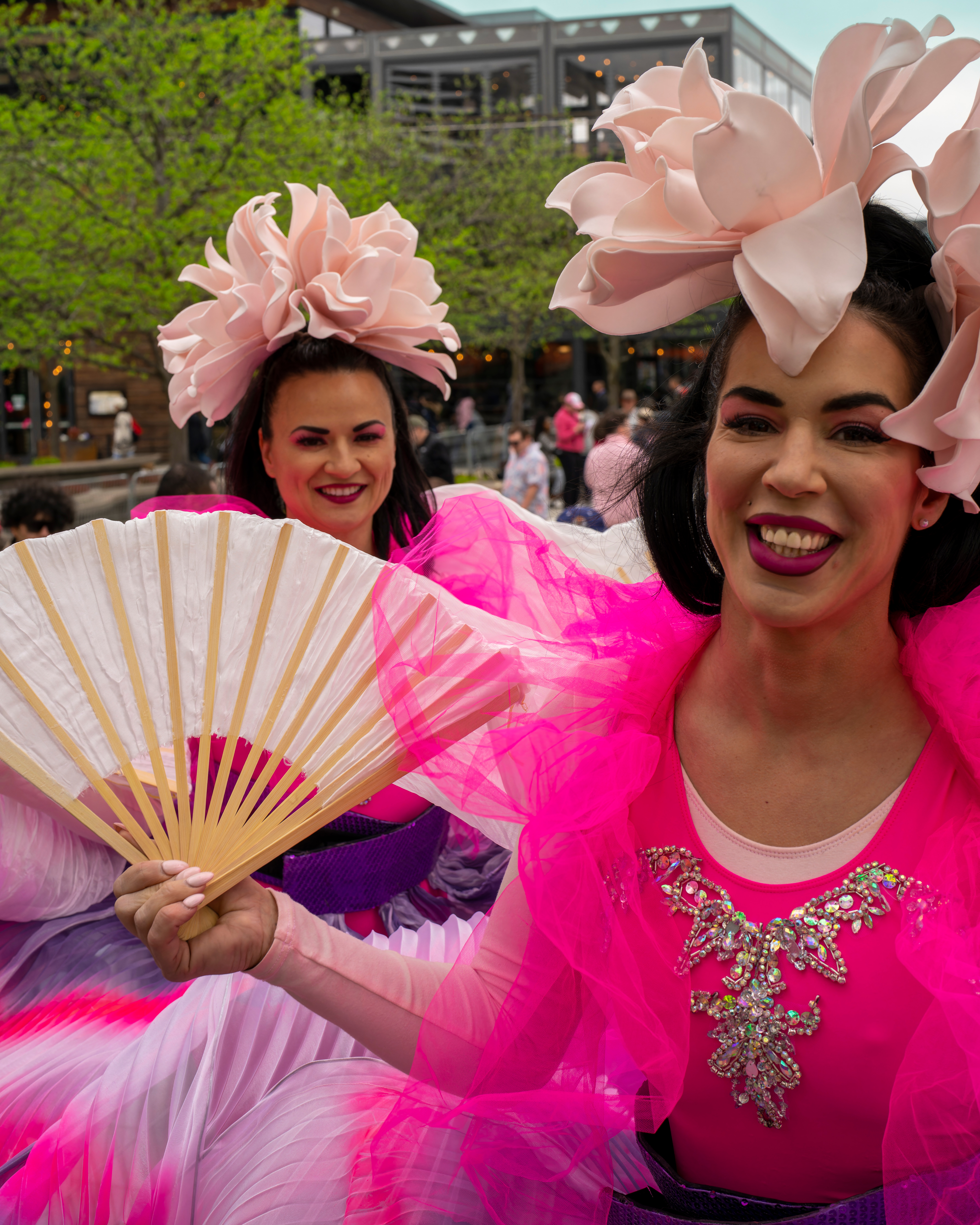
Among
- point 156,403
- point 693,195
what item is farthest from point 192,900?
point 156,403

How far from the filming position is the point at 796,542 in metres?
1.26

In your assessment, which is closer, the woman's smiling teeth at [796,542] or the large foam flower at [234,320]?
the woman's smiling teeth at [796,542]

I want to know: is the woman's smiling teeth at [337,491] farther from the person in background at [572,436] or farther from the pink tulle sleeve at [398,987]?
the person in background at [572,436]

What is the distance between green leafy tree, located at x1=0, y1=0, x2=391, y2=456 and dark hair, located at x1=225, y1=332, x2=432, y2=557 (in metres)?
8.15

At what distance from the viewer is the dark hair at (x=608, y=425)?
26.6 ft

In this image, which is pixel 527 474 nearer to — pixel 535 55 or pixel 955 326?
pixel 955 326

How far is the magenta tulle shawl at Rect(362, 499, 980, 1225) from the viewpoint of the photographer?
1.22m

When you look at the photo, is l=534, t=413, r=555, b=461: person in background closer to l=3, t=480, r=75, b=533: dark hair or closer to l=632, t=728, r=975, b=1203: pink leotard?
l=3, t=480, r=75, b=533: dark hair

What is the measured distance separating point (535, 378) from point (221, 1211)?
29281mm

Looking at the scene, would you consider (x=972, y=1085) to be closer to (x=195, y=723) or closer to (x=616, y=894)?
(x=616, y=894)

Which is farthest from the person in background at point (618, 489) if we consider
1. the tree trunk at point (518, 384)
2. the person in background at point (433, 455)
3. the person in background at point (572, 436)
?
the tree trunk at point (518, 384)

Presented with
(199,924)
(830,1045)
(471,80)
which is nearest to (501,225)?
(471,80)

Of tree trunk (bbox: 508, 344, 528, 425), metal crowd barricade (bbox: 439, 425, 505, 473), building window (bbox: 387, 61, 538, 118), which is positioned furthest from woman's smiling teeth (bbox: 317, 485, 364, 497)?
building window (bbox: 387, 61, 538, 118)

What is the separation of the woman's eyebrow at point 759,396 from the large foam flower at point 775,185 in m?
0.04
